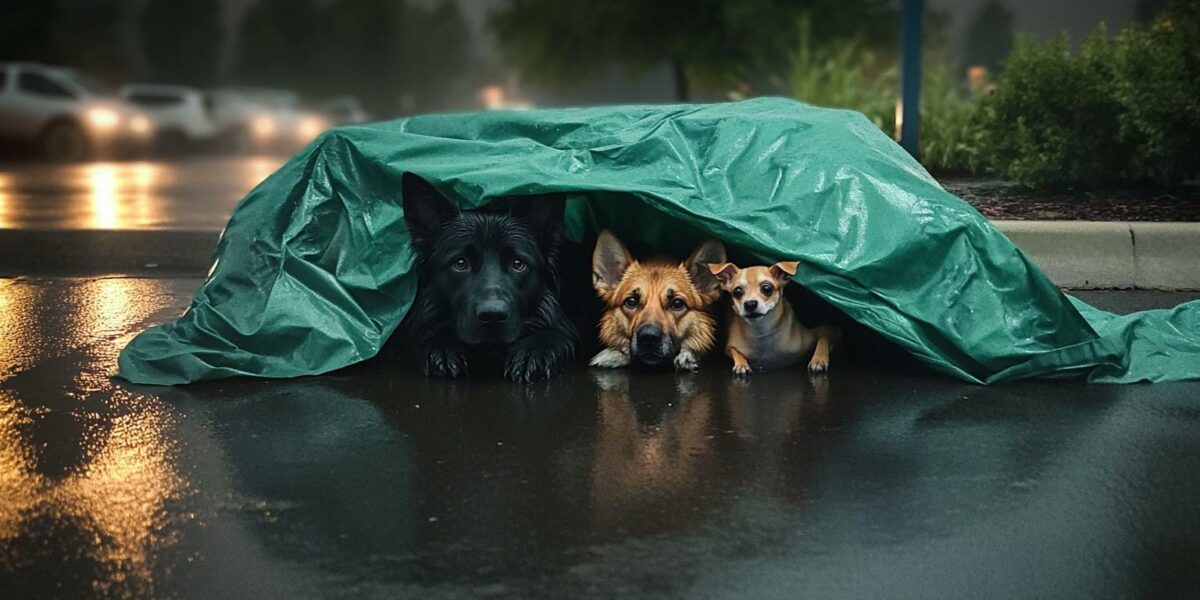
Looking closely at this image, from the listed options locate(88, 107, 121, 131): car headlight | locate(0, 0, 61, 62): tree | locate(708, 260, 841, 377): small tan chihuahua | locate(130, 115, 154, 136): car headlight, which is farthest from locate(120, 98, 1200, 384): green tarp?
locate(0, 0, 61, 62): tree

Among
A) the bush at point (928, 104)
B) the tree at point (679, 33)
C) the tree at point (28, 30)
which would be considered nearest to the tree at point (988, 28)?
the tree at point (679, 33)

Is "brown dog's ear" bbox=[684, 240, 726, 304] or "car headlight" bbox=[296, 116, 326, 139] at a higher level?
"brown dog's ear" bbox=[684, 240, 726, 304]

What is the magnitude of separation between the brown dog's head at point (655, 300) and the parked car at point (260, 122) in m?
31.6

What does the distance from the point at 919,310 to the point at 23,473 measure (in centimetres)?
409

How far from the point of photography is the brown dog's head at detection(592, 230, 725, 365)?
20.5 feet

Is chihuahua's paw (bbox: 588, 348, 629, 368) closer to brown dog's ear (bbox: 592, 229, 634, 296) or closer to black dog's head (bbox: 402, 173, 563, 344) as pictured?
brown dog's ear (bbox: 592, 229, 634, 296)

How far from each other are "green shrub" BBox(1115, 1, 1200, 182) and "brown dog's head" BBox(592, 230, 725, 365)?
499 cm

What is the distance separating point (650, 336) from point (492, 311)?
788 millimetres

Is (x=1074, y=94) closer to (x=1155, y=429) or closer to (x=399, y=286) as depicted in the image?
(x=1155, y=429)

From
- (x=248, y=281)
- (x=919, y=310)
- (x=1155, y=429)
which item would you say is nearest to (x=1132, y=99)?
(x=919, y=310)

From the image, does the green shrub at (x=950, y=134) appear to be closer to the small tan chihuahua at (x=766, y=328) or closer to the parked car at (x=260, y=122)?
the small tan chihuahua at (x=766, y=328)

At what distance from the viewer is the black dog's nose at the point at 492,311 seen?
6.06 metres

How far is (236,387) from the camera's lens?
6.06 metres

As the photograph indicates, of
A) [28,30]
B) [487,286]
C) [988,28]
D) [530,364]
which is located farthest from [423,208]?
[28,30]
